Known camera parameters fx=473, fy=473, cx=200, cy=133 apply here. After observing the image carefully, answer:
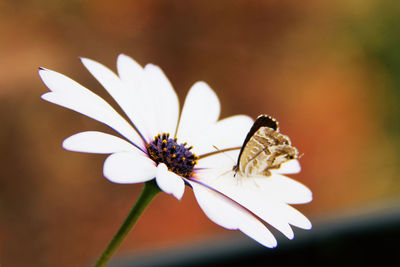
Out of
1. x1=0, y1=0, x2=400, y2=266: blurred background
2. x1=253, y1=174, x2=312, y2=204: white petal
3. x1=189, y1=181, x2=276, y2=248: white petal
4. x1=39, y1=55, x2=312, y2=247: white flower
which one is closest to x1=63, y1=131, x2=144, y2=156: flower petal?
x1=39, y1=55, x2=312, y2=247: white flower

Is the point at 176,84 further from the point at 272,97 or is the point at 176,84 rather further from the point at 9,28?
the point at 9,28

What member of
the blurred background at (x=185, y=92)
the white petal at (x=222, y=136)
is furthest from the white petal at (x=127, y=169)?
the blurred background at (x=185, y=92)

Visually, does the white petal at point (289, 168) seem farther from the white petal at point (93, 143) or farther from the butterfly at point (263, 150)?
the white petal at point (93, 143)

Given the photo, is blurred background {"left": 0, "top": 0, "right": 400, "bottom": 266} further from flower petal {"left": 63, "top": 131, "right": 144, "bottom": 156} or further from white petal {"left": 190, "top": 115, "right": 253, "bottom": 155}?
flower petal {"left": 63, "top": 131, "right": 144, "bottom": 156}

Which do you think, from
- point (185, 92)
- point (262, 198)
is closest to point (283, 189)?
point (262, 198)

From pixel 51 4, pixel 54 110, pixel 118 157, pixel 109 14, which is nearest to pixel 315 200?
pixel 54 110

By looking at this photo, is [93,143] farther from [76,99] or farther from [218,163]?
[218,163]
